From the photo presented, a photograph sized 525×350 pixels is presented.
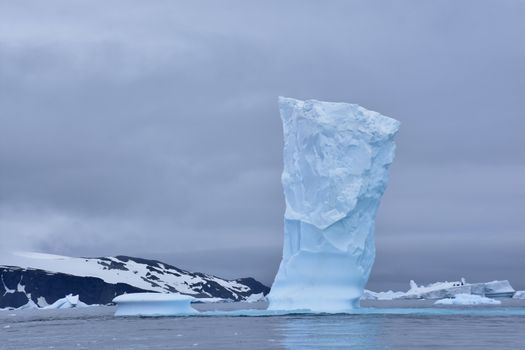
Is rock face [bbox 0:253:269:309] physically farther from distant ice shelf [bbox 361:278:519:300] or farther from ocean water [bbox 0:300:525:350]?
ocean water [bbox 0:300:525:350]

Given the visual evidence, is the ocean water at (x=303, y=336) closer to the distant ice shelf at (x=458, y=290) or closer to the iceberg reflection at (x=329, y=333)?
the iceberg reflection at (x=329, y=333)

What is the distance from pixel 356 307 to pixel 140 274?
7574cm

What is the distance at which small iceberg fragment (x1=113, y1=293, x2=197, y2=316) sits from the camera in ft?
144

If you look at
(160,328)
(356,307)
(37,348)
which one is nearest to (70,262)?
(356,307)

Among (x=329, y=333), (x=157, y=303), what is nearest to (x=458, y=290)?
(x=157, y=303)

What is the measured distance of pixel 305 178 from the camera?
137 ft

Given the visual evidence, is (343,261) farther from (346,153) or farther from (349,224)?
(346,153)

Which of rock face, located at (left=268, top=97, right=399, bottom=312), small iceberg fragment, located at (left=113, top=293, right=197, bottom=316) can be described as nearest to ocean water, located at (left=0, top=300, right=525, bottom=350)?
rock face, located at (left=268, top=97, right=399, bottom=312)

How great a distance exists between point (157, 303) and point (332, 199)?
10451mm

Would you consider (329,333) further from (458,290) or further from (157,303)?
(458,290)

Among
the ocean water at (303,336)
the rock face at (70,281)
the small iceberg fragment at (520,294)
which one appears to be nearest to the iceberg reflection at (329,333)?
the ocean water at (303,336)

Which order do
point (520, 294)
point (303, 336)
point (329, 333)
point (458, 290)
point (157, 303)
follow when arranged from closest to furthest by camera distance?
point (303, 336) → point (329, 333) → point (157, 303) → point (458, 290) → point (520, 294)

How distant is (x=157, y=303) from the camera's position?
145 feet

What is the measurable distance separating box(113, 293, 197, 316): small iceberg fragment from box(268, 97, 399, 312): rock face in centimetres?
528
